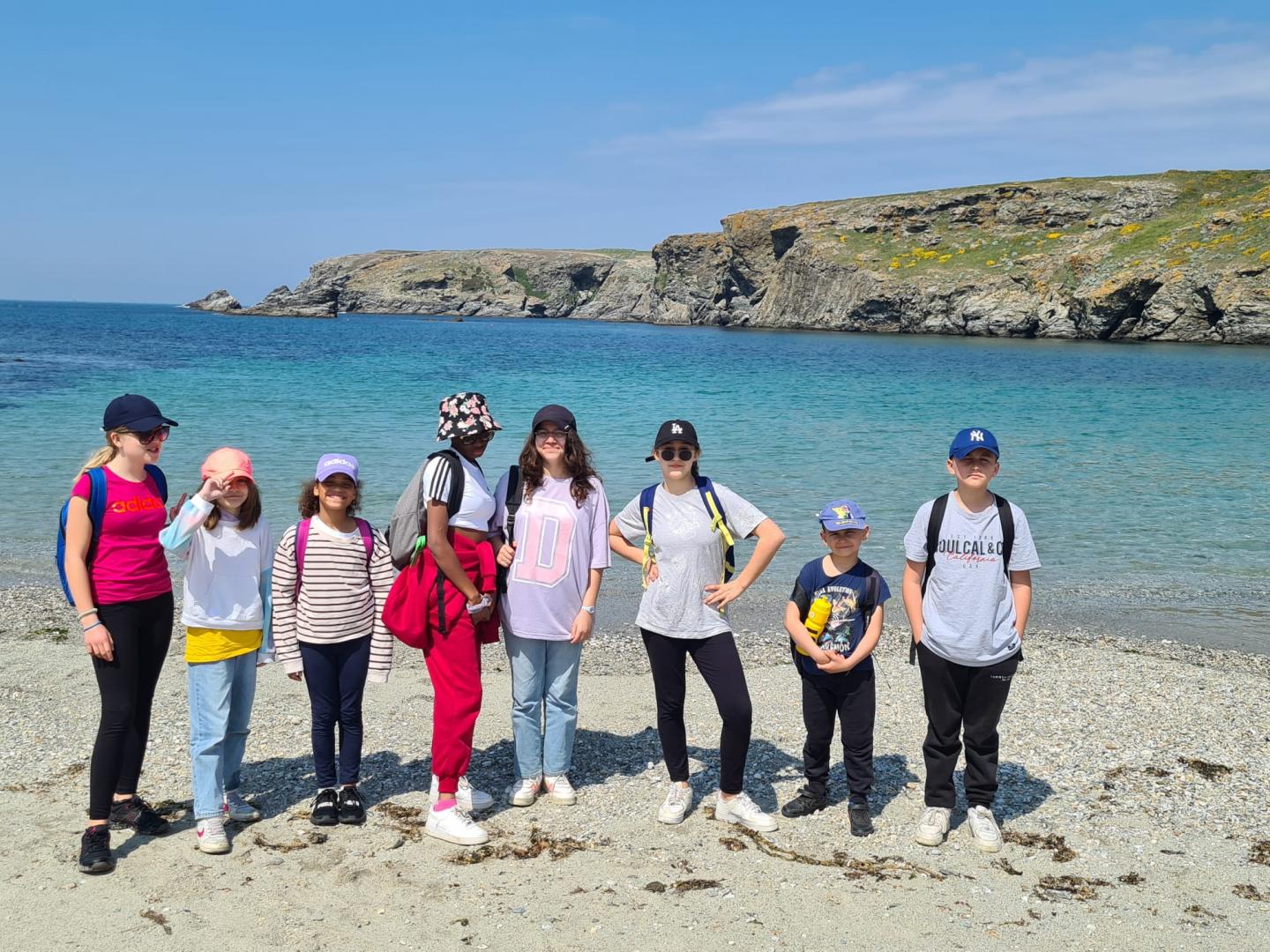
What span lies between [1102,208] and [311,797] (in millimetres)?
101418

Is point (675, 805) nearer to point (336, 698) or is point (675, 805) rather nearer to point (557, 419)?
point (336, 698)

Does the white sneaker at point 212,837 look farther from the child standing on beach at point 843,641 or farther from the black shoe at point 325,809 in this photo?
the child standing on beach at point 843,641

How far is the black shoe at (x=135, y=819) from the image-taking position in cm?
479

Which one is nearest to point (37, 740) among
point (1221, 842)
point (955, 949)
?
point (955, 949)

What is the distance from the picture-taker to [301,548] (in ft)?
15.9

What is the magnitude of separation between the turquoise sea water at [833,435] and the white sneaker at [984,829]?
537cm

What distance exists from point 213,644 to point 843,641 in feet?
10.4

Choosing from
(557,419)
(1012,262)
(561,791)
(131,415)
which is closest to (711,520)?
(557,419)

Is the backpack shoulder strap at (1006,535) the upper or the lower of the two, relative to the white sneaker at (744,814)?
upper

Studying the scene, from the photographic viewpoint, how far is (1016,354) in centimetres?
6053

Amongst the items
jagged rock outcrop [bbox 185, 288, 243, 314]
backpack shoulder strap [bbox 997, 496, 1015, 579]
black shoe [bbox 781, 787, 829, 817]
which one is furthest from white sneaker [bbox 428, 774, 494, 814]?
jagged rock outcrop [bbox 185, 288, 243, 314]

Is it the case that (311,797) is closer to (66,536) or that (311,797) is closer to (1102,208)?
(66,536)

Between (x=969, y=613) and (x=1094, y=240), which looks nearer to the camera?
(x=969, y=613)

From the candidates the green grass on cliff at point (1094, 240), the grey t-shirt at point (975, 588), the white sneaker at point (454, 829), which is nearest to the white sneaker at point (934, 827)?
the grey t-shirt at point (975, 588)
